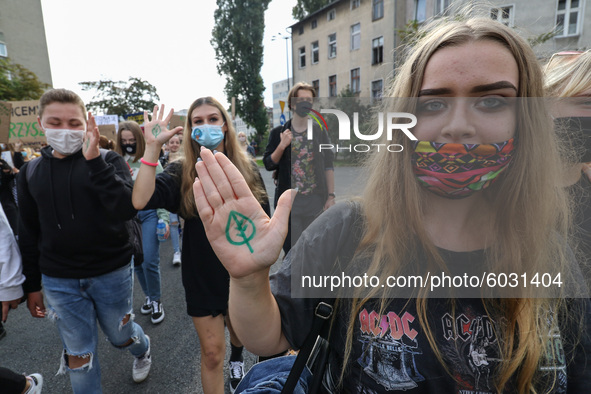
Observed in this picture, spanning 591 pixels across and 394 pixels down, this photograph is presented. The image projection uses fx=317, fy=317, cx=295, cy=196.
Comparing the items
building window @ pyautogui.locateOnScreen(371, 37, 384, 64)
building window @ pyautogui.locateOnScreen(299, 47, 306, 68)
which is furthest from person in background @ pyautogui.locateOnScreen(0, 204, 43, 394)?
building window @ pyautogui.locateOnScreen(299, 47, 306, 68)

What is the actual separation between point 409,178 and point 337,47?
794 inches

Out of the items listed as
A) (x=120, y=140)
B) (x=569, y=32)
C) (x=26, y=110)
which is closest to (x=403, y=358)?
(x=120, y=140)

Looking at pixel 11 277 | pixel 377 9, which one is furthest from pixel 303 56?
pixel 11 277

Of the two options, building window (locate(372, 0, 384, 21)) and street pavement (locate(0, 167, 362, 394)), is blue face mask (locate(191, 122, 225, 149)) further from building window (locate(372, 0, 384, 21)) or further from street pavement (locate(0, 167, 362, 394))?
building window (locate(372, 0, 384, 21))

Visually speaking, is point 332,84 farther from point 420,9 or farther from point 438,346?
point 438,346

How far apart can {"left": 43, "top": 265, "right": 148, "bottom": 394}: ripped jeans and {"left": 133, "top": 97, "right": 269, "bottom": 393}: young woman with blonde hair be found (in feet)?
1.56

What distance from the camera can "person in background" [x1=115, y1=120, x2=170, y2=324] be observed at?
3.30 metres

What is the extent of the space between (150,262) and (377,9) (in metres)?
19.6

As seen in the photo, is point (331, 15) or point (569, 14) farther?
point (331, 15)

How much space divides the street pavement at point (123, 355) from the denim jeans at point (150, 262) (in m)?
0.31

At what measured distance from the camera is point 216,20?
95.1 feet

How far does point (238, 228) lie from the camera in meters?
0.91

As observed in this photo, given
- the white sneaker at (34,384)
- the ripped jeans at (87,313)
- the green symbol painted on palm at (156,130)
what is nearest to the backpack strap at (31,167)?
the ripped jeans at (87,313)

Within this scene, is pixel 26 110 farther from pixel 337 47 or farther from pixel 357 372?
pixel 337 47
